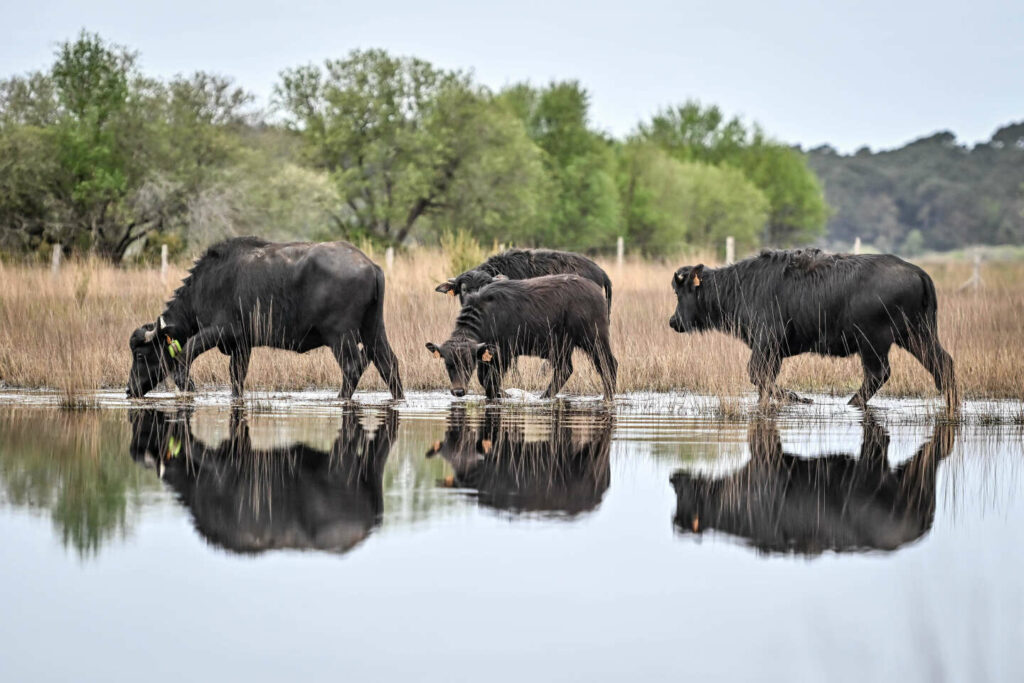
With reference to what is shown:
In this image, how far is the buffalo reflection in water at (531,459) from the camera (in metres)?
9.18

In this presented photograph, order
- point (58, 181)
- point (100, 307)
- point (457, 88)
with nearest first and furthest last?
point (100, 307)
point (58, 181)
point (457, 88)

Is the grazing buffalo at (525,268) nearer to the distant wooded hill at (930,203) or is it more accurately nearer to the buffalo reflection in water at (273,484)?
the buffalo reflection in water at (273,484)

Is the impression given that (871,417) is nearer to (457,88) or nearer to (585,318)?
(585,318)

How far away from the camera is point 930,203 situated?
177500mm

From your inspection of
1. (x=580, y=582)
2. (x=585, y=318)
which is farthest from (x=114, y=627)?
(x=585, y=318)

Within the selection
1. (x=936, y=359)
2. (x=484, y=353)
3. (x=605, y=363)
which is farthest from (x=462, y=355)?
(x=936, y=359)

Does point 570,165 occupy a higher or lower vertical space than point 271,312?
higher

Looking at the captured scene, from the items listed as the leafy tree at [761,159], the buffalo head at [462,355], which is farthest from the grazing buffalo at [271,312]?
the leafy tree at [761,159]

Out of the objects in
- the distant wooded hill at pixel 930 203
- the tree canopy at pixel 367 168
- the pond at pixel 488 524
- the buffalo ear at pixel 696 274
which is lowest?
the pond at pixel 488 524

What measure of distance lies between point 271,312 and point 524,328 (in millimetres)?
2911

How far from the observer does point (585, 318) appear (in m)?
15.5

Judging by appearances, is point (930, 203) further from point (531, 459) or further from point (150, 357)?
point (531, 459)

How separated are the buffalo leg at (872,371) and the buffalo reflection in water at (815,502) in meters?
3.60

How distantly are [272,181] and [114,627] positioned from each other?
54.8 m
